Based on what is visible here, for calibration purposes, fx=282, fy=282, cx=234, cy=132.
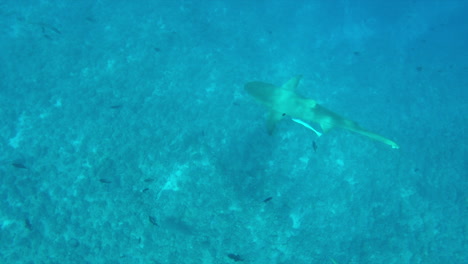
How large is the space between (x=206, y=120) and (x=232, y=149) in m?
1.59

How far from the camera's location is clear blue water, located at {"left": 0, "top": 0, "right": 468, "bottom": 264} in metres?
8.80

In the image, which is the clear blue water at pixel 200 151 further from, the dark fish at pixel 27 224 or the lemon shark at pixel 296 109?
the lemon shark at pixel 296 109

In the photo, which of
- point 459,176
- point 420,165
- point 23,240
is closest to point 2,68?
point 23,240

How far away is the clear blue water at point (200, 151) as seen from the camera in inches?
346

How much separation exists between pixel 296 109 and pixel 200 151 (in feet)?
14.2

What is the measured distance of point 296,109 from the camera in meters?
6.94

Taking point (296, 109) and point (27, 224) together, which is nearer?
point (296, 109)

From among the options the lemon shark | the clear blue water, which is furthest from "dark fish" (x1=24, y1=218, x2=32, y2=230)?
the lemon shark

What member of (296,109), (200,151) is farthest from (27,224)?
(296,109)

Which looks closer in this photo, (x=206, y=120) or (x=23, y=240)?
(x=23, y=240)

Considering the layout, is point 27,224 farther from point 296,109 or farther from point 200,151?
point 296,109

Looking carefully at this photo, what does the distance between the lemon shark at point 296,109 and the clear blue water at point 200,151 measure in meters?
2.61

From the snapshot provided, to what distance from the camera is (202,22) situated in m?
14.1

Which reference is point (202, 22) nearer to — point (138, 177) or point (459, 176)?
point (138, 177)
